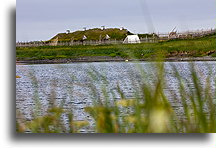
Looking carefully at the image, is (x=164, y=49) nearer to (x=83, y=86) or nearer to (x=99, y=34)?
(x=83, y=86)

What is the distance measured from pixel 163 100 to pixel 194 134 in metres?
0.31

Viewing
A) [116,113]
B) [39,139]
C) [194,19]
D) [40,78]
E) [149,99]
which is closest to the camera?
[149,99]

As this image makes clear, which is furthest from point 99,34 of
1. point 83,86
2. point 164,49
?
point 83,86

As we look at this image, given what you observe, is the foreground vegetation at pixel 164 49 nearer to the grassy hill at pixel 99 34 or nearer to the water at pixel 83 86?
the water at pixel 83 86

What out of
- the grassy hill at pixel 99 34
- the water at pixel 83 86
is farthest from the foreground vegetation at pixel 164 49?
the grassy hill at pixel 99 34

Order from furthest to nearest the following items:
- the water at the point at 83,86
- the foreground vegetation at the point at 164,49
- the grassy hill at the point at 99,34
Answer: the grassy hill at the point at 99,34
the foreground vegetation at the point at 164,49
the water at the point at 83,86

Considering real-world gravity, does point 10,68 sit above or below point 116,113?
above

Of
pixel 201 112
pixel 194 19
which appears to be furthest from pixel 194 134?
pixel 194 19

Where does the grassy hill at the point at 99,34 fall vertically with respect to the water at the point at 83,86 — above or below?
above

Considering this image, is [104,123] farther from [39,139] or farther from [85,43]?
[85,43]

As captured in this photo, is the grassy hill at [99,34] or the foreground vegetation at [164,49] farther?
the grassy hill at [99,34]

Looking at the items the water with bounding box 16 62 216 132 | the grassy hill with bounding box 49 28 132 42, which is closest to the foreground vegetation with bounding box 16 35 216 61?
the water with bounding box 16 62 216 132

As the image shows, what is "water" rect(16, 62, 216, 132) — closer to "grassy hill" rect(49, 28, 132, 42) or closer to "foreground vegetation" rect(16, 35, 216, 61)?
"foreground vegetation" rect(16, 35, 216, 61)

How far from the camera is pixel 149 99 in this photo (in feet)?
7.88
